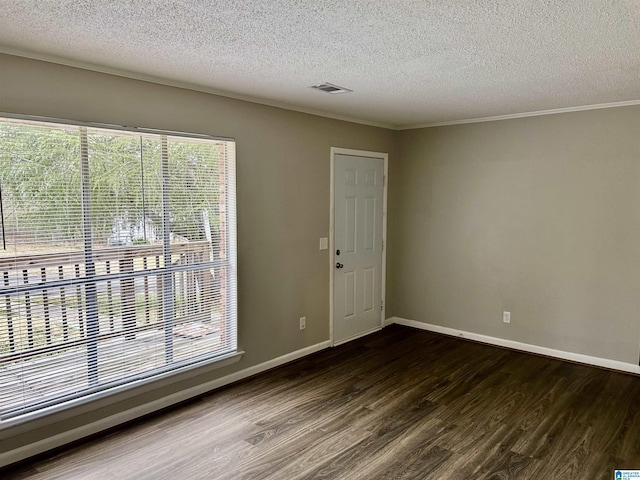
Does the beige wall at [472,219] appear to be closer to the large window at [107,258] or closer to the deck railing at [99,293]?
the large window at [107,258]

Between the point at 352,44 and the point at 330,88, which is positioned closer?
the point at 352,44

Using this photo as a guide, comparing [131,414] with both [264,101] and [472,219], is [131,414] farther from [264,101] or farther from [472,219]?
[472,219]

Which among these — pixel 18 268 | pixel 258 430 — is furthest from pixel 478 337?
pixel 18 268

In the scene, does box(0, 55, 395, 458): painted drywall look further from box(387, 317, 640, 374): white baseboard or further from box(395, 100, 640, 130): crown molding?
box(387, 317, 640, 374): white baseboard

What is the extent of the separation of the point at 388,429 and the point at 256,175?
2230 mm

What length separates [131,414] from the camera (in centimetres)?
309

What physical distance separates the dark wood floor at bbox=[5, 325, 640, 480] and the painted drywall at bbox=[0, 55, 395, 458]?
0.92 feet

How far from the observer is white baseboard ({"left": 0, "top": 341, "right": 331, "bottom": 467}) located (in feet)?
8.59

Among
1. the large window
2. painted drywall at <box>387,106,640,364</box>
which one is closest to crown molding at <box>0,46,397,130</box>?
the large window

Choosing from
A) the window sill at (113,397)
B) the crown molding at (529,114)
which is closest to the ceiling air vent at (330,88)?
the crown molding at (529,114)

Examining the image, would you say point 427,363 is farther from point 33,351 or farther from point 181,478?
point 33,351

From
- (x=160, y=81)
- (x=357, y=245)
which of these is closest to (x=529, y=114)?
(x=357, y=245)

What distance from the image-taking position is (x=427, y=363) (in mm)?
4227

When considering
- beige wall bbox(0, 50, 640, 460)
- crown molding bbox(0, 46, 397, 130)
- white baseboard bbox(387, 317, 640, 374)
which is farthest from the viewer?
white baseboard bbox(387, 317, 640, 374)
